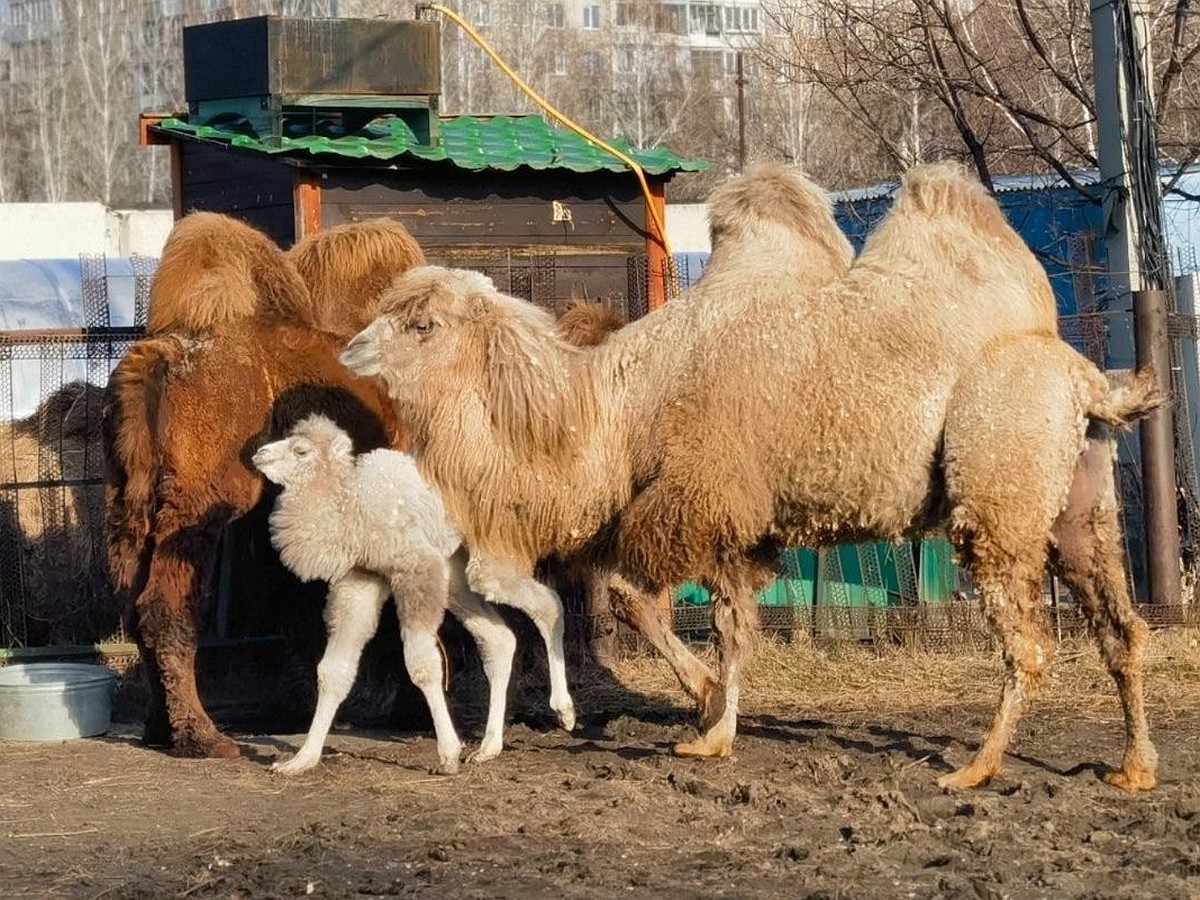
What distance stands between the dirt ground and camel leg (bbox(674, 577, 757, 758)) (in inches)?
4.9

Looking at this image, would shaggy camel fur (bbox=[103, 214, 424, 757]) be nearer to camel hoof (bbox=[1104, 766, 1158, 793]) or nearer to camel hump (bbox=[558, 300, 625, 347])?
camel hump (bbox=[558, 300, 625, 347])

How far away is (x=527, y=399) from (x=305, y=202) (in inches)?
130

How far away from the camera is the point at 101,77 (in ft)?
169

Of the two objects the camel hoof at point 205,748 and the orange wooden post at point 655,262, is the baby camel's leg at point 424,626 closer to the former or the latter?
the camel hoof at point 205,748

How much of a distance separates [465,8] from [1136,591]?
39.9m

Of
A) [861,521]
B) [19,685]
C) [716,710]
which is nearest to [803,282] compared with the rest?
[861,521]

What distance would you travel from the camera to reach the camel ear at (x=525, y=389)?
7488mm

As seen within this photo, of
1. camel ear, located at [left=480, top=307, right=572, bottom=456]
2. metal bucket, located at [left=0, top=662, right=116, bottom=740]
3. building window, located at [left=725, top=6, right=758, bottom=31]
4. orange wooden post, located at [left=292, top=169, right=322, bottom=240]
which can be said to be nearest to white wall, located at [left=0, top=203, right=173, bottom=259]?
building window, located at [left=725, top=6, right=758, bottom=31]

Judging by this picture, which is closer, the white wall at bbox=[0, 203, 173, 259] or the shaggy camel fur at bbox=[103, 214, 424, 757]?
the shaggy camel fur at bbox=[103, 214, 424, 757]

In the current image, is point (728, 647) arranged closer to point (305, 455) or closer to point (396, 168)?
point (305, 455)

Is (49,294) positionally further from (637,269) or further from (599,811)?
(599,811)

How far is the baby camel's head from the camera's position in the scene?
7441 mm

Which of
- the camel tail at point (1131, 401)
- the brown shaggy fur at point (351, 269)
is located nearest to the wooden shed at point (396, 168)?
the brown shaggy fur at point (351, 269)

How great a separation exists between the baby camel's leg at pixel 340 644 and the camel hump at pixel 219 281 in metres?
1.46
